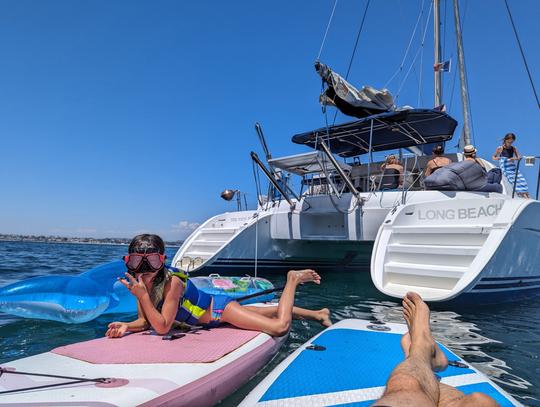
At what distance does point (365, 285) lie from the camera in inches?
282

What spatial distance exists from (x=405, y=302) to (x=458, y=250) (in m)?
2.62

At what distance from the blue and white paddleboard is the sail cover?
5.64m

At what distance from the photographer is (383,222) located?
5387mm

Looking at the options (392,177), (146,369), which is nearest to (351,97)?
(392,177)

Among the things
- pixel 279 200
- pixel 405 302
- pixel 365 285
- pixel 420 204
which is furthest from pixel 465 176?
pixel 405 302

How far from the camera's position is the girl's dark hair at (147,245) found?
2404mm

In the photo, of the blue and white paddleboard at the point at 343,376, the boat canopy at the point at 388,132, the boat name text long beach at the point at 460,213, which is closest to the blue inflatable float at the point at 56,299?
the blue and white paddleboard at the point at 343,376

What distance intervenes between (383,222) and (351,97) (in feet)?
10.6

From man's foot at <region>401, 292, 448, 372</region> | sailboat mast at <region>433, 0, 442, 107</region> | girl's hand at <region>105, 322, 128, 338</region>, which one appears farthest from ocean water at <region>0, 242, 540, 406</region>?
sailboat mast at <region>433, 0, 442, 107</region>

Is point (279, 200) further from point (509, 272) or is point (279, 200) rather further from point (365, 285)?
point (509, 272)

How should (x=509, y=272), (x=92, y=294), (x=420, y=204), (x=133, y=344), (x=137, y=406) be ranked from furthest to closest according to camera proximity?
(x=420, y=204) → (x=509, y=272) → (x=92, y=294) → (x=133, y=344) → (x=137, y=406)

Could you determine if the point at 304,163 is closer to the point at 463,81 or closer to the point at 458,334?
the point at 458,334

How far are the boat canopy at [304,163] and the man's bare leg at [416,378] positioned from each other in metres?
4.70

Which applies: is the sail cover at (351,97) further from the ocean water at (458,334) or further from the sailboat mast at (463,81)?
the ocean water at (458,334)
